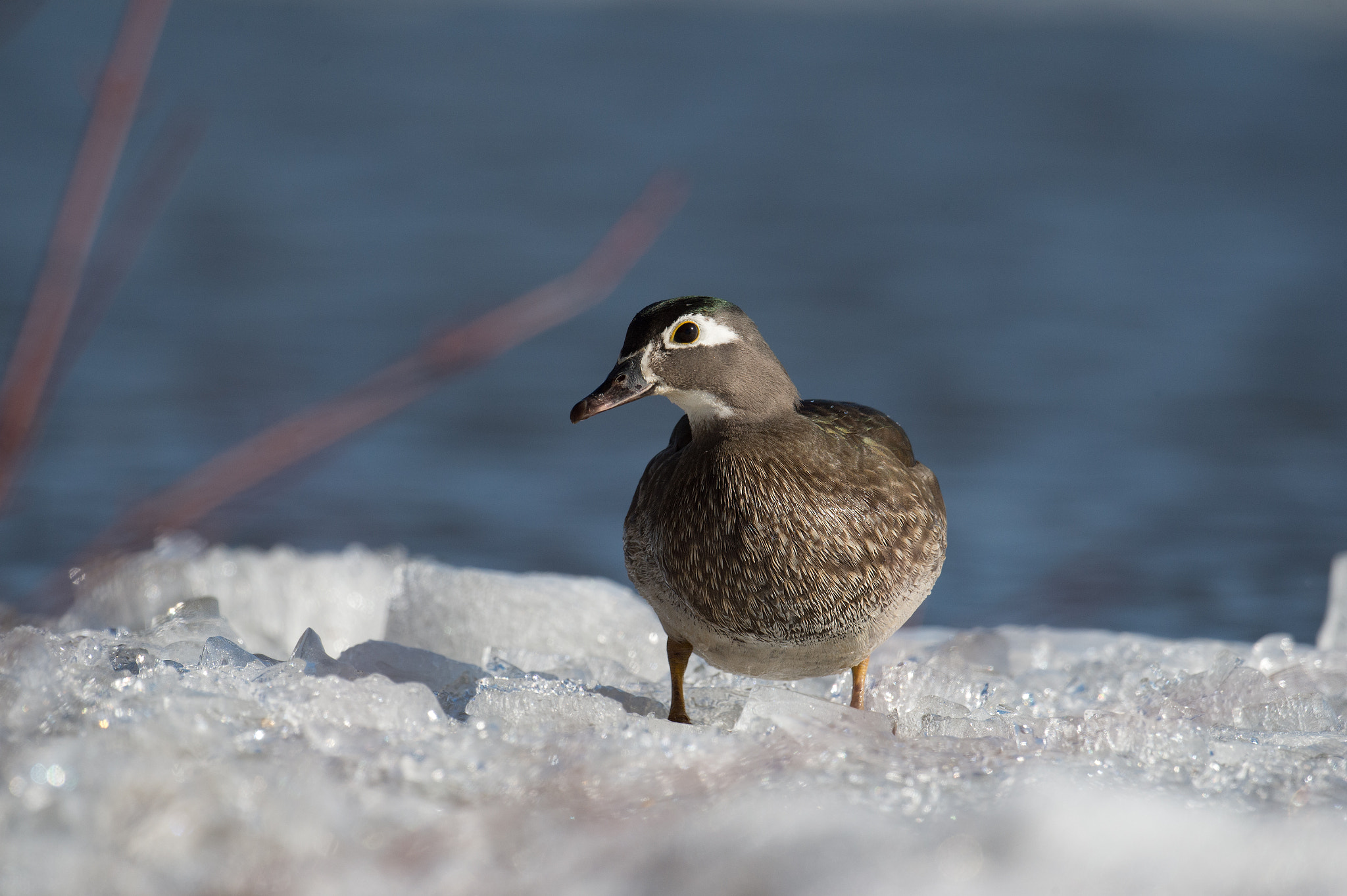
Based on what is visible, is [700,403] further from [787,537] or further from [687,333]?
[787,537]

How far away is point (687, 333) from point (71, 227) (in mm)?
2175

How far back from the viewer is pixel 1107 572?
5.35 ft

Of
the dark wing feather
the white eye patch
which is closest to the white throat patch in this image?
the white eye patch

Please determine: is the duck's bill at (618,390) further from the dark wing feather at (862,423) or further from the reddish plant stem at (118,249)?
the reddish plant stem at (118,249)

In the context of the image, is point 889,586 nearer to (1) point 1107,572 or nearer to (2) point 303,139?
(1) point 1107,572

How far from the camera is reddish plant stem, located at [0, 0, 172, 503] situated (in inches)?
31.0

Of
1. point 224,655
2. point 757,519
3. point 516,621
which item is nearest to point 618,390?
point 757,519

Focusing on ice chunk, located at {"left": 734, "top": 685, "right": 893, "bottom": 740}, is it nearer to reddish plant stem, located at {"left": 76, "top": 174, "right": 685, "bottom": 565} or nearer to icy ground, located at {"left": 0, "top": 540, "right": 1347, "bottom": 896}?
icy ground, located at {"left": 0, "top": 540, "right": 1347, "bottom": 896}

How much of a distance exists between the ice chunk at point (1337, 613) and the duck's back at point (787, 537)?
1.93m

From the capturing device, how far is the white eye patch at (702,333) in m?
2.95

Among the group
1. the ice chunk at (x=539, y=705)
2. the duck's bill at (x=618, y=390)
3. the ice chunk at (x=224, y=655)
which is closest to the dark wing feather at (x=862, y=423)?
the duck's bill at (x=618, y=390)

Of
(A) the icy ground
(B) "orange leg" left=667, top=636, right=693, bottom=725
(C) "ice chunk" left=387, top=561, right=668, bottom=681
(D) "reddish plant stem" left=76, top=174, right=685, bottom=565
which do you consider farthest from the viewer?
(C) "ice chunk" left=387, top=561, right=668, bottom=681

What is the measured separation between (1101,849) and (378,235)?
14.2 meters

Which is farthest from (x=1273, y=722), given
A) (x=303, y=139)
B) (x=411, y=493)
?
(x=303, y=139)
